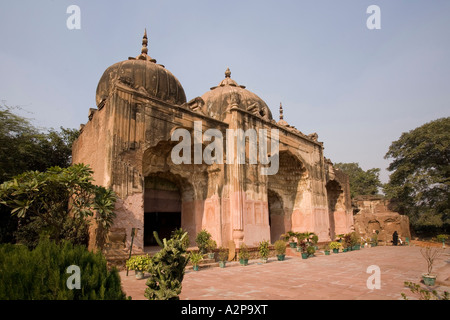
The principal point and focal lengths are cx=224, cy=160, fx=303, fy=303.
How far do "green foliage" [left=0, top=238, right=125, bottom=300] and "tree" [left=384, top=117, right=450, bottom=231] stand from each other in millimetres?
25832

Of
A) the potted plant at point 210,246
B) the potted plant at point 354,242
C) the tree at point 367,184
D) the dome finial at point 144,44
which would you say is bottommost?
the potted plant at point 354,242

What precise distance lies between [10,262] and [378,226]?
25.6 m

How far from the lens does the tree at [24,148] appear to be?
41.2ft

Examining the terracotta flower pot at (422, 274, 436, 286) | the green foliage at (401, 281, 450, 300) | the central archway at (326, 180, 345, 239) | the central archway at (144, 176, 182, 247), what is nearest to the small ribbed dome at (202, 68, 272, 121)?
the central archway at (144, 176, 182, 247)

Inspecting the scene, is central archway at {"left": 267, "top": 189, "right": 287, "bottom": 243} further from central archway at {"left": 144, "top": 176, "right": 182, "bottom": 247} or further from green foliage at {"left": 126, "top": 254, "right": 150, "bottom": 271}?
green foliage at {"left": 126, "top": 254, "right": 150, "bottom": 271}

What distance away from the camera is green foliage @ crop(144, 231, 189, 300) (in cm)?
377

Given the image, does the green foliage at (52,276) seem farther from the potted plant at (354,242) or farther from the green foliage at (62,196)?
the potted plant at (354,242)

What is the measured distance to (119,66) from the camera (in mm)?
14461

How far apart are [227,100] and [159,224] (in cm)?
758

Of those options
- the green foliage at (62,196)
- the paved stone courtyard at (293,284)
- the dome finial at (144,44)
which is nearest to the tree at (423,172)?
the paved stone courtyard at (293,284)

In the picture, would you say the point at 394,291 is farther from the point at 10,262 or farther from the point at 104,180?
the point at 104,180

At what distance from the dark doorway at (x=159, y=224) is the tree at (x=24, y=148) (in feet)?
19.0
